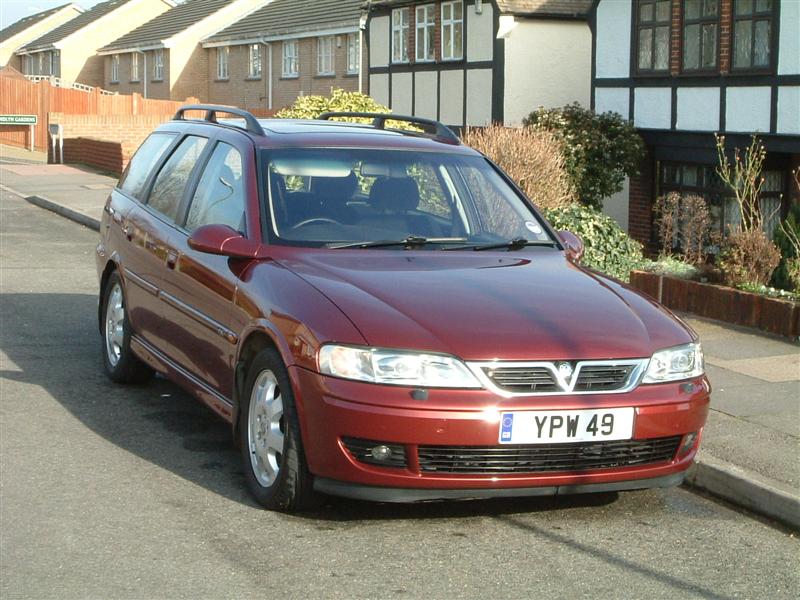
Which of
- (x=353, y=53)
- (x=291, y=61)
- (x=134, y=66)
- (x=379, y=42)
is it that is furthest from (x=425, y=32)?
(x=134, y=66)

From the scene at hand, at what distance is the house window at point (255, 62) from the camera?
50938mm

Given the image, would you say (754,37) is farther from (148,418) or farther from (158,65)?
(158,65)

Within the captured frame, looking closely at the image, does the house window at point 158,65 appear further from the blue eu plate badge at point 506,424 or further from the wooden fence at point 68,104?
the blue eu plate badge at point 506,424

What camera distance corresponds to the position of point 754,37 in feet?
69.1

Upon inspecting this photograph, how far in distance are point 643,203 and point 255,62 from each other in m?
29.3

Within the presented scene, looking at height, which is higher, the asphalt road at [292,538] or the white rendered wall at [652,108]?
the white rendered wall at [652,108]

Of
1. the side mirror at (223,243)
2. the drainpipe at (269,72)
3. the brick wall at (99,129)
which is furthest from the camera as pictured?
the drainpipe at (269,72)

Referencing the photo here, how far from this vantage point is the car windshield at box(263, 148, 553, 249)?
254 inches

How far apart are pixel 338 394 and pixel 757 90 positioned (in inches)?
672

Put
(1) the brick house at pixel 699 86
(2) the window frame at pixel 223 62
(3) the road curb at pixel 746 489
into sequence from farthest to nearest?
(2) the window frame at pixel 223 62 < (1) the brick house at pixel 699 86 < (3) the road curb at pixel 746 489

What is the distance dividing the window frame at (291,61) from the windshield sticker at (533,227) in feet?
135

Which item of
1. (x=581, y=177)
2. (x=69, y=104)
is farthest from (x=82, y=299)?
(x=69, y=104)

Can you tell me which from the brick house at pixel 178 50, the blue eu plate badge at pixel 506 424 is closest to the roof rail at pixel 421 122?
the blue eu plate badge at pixel 506 424

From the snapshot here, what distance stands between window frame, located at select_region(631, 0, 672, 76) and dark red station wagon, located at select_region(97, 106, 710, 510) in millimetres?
16654
